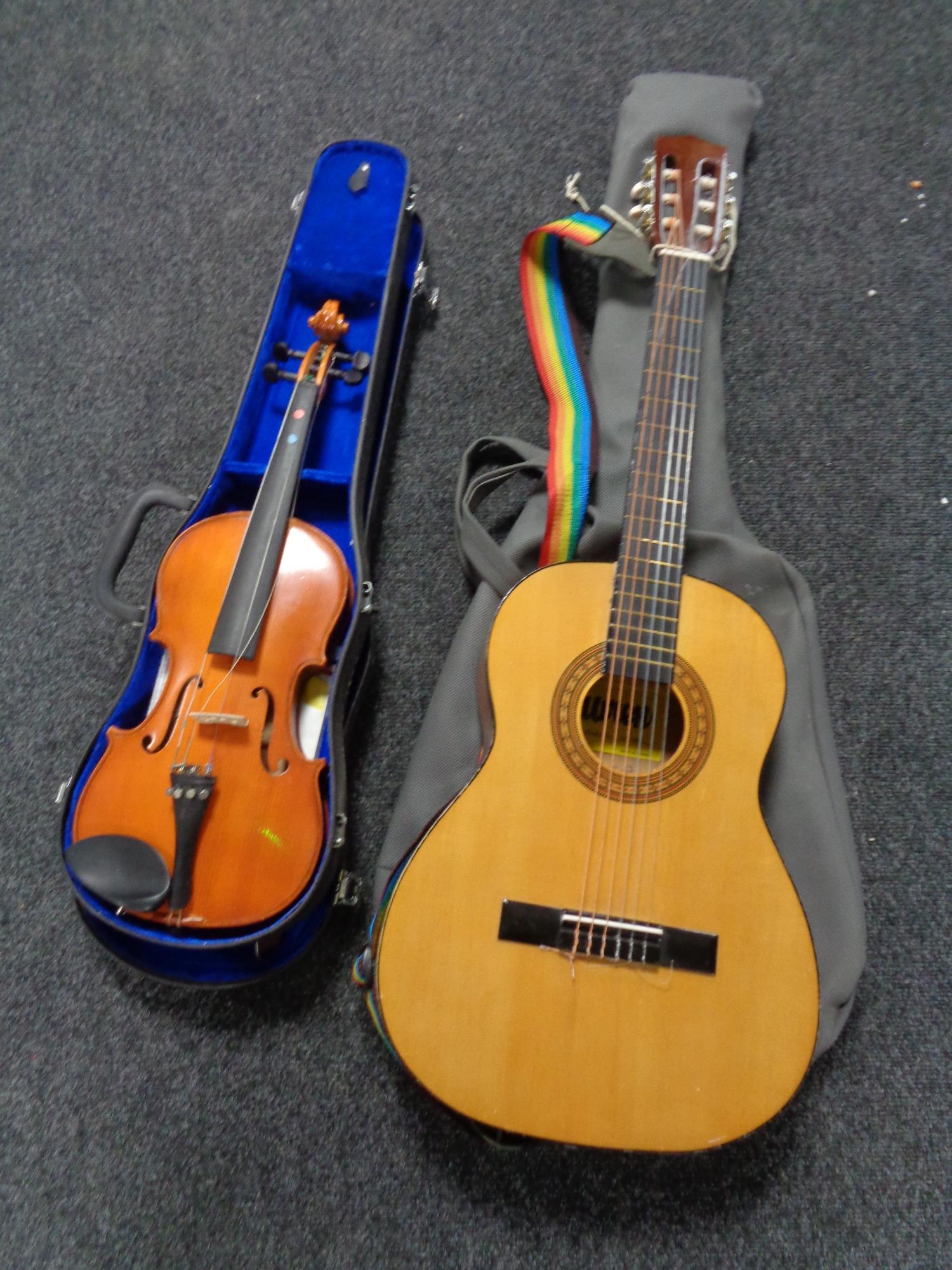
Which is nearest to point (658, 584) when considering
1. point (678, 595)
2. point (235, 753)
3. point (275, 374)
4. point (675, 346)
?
point (678, 595)

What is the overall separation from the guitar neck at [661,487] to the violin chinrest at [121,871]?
0.67 meters

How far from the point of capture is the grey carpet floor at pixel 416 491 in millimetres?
1134

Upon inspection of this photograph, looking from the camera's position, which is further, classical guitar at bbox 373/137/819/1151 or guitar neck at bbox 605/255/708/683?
guitar neck at bbox 605/255/708/683

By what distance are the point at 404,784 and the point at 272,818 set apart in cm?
20

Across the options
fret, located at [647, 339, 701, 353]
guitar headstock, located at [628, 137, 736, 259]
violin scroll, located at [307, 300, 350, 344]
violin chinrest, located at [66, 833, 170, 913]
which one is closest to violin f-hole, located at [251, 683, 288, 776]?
violin chinrest, located at [66, 833, 170, 913]

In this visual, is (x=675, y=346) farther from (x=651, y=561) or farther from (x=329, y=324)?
(x=329, y=324)

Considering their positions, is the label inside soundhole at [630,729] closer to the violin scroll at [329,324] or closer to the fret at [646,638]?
the fret at [646,638]

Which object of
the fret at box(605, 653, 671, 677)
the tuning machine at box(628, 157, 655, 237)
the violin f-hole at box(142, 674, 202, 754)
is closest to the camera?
the fret at box(605, 653, 671, 677)

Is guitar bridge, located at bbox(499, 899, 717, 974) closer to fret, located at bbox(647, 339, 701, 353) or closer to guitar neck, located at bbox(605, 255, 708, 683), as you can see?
guitar neck, located at bbox(605, 255, 708, 683)

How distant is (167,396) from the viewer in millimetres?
1466

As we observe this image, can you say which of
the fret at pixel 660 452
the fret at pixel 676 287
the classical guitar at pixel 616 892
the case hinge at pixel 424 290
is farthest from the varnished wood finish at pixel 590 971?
the case hinge at pixel 424 290

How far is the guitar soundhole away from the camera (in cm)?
98

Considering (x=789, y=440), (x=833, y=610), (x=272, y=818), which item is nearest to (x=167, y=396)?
(x=272, y=818)

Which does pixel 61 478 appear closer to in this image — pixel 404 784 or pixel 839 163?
pixel 404 784
